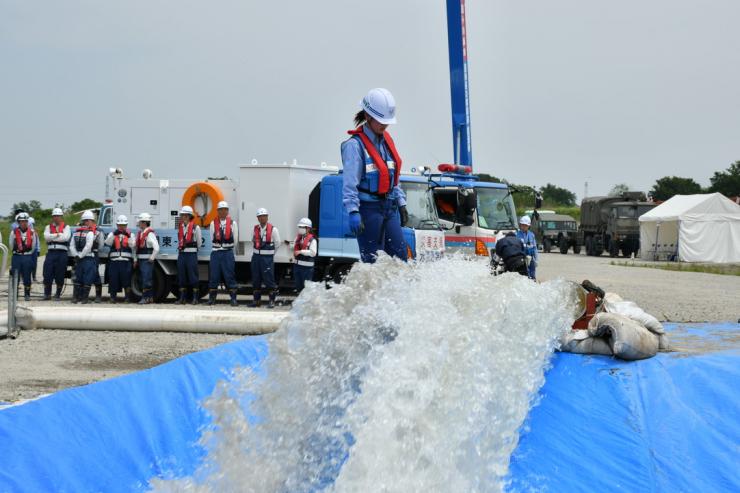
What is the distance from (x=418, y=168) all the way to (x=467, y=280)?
12387mm

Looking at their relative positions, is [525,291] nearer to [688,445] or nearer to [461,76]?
[688,445]

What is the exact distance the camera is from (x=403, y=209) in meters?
6.41

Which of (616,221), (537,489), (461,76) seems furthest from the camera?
(616,221)

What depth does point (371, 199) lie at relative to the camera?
243 inches

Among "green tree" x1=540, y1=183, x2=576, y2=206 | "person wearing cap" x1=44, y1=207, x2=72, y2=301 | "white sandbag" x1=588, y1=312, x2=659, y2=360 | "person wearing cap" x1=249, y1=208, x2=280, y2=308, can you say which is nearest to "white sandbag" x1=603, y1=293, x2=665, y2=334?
"white sandbag" x1=588, y1=312, x2=659, y2=360

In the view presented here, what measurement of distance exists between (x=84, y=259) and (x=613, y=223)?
2928cm

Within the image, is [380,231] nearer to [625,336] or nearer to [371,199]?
[371,199]

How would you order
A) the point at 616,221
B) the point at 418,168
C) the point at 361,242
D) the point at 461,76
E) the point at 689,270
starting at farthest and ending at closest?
the point at 616,221
the point at 689,270
the point at 461,76
the point at 418,168
the point at 361,242

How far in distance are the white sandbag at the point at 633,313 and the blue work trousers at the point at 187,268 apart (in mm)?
10044

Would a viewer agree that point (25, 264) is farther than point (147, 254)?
Yes

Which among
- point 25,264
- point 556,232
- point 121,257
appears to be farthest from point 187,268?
point 556,232

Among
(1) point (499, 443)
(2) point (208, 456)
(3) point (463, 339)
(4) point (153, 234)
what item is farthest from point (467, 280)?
(4) point (153, 234)

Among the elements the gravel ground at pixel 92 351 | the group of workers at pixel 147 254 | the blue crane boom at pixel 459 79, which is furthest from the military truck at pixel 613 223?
the group of workers at pixel 147 254

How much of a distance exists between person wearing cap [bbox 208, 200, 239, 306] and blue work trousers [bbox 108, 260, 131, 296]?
1.64 m
